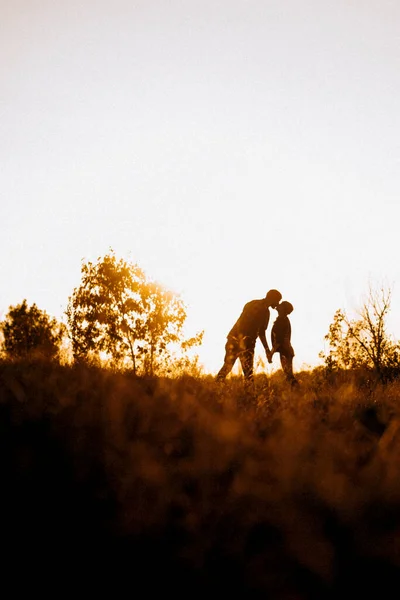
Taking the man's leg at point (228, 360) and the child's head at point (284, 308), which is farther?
the child's head at point (284, 308)

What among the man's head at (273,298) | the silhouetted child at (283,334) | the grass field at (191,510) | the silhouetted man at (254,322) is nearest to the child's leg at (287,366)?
the silhouetted child at (283,334)

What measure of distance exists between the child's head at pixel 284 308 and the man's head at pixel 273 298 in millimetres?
403

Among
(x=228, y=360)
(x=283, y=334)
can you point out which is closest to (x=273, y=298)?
(x=283, y=334)

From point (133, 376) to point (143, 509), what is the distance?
335 cm

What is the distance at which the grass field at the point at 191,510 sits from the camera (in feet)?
5.77

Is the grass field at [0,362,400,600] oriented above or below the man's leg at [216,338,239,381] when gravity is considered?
below

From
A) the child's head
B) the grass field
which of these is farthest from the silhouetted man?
the grass field

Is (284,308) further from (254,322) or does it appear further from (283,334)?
(254,322)

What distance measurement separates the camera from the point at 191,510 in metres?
2.03

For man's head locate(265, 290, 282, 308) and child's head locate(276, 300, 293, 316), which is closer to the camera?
man's head locate(265, 290, 282, 308)

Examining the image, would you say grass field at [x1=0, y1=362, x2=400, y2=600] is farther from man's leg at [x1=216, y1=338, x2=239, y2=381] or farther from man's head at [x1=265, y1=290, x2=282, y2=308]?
man's head at [x1=265, y1=290, x2=282, y2=308]

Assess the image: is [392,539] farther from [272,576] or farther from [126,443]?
[126,443]

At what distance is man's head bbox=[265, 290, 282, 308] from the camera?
352 inches

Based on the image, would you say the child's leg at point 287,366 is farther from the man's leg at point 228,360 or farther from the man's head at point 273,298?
the man's head at point 273,298
